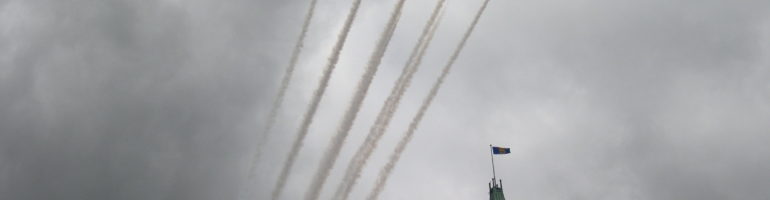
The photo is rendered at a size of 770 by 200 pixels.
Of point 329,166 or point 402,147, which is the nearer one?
point 329,166

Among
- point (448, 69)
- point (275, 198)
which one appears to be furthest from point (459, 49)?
point (275, 198)

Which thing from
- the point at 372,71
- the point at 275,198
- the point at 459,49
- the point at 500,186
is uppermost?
the point at 500,186

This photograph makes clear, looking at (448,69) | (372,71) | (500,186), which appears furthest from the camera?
(500,186)

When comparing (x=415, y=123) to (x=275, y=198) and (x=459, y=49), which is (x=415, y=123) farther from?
(x=275, y=198)

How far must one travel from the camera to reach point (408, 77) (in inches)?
3866

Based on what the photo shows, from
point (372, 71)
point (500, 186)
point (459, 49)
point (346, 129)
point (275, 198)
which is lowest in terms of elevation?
point (275, 198)

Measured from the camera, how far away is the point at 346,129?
95438 mm

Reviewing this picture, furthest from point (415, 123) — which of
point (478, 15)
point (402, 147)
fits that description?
point (478, 15)

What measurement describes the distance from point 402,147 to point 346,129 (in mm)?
13449

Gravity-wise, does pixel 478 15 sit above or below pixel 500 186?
below

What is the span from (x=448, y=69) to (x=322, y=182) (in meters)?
24.9

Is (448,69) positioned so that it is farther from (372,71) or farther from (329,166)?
(329,166)

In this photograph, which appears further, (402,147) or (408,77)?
(402,147)

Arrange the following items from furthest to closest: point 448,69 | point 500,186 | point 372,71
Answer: point 500,186 → point 448,69 → point 372,71
